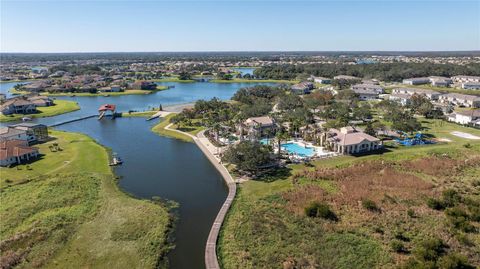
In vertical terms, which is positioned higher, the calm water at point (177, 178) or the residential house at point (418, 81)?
the residential house at point (418, 81)

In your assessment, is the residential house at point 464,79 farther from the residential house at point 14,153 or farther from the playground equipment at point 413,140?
the residential house at point 14,153

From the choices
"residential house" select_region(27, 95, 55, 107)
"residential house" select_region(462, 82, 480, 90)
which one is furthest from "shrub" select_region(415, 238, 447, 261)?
"residential house" select_region(462, 82, 480, 90)

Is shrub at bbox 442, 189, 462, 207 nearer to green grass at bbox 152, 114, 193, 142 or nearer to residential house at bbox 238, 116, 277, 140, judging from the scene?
residential house at bbox 238, 116, 277, 140

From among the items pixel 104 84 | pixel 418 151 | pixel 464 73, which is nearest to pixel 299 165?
pixel 418 151

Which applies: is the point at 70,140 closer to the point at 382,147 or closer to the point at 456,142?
the point at 382,147

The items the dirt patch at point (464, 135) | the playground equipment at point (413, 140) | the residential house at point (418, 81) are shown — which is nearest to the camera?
the playground equipment at point (413, 140)

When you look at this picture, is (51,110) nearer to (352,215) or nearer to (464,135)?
(352,215)

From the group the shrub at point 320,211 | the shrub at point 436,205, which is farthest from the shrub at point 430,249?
the shrub at point 320,211

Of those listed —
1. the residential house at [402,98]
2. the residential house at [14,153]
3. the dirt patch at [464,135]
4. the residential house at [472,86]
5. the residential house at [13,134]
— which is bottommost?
the dirt patch at [464,135]
